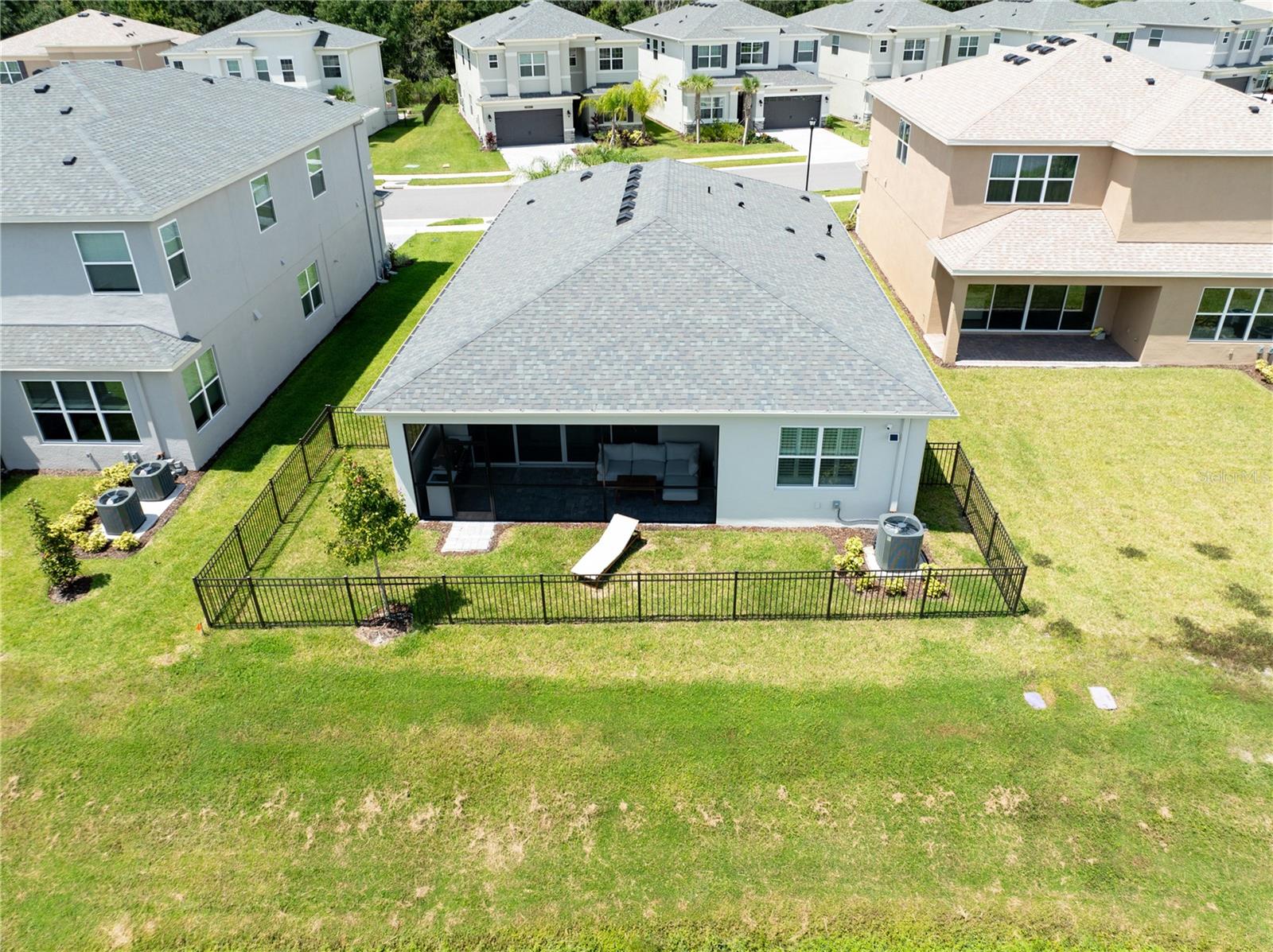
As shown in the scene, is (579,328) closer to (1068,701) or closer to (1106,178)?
(1068,701)

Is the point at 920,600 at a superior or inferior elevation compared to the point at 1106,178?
inferior

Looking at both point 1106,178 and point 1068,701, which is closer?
point 1068,701

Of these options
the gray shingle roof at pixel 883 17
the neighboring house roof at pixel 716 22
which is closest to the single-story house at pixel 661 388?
the neighboring house roof at pixel 716 22

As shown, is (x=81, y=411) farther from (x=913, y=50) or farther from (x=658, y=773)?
(x=913, y=50)

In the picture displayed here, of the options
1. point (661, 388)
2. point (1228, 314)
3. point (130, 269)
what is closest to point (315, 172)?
point (130, 269)

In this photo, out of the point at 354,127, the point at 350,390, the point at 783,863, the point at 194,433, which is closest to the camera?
the point at 783,863

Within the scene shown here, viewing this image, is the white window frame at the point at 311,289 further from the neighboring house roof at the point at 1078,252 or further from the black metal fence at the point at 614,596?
the neighboring house roof at the point at 1078,252

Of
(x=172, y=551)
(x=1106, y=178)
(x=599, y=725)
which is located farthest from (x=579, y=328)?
(x=1106, y=178)
